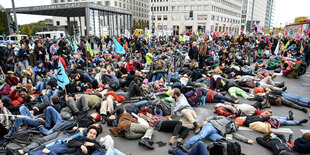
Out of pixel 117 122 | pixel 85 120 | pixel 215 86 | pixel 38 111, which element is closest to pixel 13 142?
pixel 38 111

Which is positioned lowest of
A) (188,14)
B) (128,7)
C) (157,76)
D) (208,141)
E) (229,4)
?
(208,141)

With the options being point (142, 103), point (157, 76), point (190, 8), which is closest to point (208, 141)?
point (142, 103)

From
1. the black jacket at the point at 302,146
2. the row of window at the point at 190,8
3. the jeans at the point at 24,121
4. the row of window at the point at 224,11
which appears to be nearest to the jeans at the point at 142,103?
the jeans at the point at 24,121

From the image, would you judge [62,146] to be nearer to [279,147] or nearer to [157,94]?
[157,94]

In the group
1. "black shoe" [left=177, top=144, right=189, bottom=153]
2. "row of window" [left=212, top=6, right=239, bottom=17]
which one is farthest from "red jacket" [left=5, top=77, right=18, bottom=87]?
"row of window" [left=212, top=6, right=239, bottom=17]

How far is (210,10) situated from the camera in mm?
65500

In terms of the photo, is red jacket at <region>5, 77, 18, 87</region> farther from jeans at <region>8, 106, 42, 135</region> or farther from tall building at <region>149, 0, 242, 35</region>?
tall building at <region>149, 0, 242, 35</region>

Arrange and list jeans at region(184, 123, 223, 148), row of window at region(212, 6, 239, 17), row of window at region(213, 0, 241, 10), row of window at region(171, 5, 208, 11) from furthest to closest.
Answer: row of window at region(213, 0, 241, 10), row of window at region(212, 6, 239, 17), row of window at region(171, 5, 208, 11), jeans at region(184, 123, 223, 148)

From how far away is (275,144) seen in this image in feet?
14.0

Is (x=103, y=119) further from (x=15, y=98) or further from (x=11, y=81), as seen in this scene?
(x=11, y=81)

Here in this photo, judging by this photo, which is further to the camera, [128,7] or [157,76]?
[128,7]

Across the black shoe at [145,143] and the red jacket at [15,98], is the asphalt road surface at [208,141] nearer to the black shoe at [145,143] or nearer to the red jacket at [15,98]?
the black shoe at [145,143]

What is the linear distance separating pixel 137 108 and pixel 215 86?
412 cm

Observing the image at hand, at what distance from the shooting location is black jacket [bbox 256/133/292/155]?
4066 millimetres
